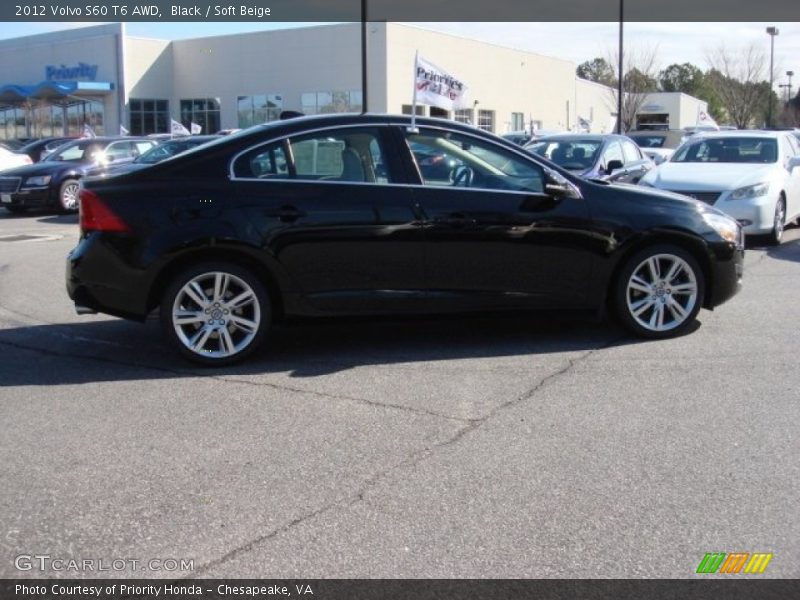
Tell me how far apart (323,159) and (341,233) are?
553mm

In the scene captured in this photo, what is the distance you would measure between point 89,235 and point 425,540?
3.69 metres

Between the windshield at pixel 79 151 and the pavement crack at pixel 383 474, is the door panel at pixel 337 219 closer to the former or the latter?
the pavement crack at pixel 383 474

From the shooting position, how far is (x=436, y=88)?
18.4 meters

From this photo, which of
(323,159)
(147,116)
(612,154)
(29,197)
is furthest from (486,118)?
(323,159)

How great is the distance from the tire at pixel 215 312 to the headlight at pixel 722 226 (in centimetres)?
341

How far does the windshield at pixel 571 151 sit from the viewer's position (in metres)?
13.7

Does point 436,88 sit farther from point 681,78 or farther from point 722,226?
point 681,78

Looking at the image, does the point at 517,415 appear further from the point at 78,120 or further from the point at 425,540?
the point at 78,120

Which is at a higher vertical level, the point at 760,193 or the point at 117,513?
the point at 760,193

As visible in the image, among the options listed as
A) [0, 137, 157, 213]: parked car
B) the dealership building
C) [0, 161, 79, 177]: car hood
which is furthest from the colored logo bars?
the dealership building

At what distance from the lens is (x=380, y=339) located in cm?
708

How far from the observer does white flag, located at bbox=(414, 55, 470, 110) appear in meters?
18.3
